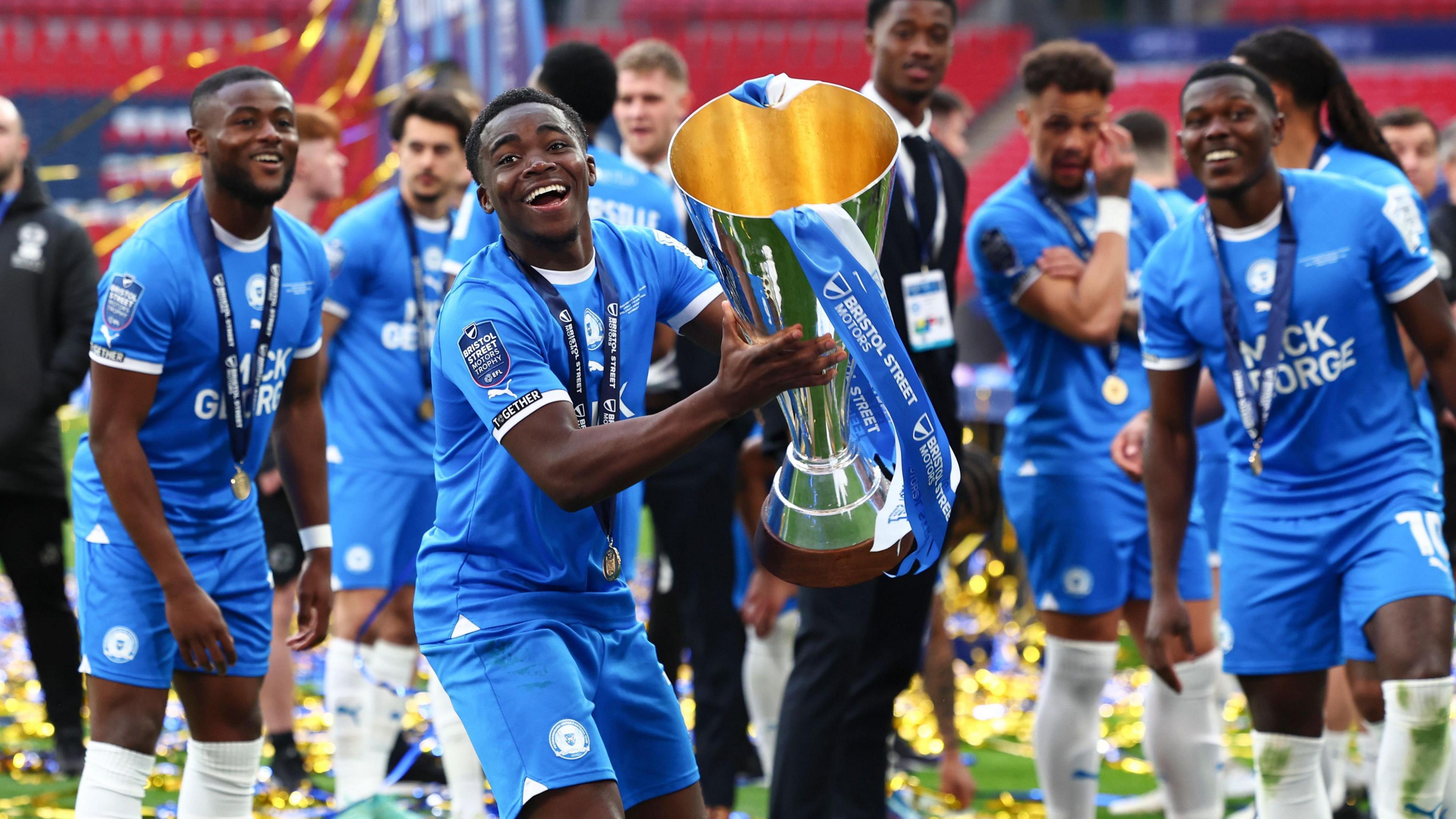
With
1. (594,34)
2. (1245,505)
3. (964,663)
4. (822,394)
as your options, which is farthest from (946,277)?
(594,34)

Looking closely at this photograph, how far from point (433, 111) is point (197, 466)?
2.09m

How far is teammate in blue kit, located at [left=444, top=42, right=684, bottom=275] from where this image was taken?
4895mm

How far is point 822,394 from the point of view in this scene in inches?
101

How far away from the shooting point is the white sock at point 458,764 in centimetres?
446

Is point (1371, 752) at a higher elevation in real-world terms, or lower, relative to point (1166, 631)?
lower

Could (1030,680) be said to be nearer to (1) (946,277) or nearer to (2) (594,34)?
(1) (946,277)

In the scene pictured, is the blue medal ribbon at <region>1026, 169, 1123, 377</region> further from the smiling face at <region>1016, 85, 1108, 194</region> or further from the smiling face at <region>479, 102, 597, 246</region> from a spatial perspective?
the smiling face at <region>479, 102, 597, 246</region>

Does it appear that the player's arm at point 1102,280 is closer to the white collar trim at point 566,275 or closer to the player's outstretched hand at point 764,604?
the player's outstretched hand at point 764,604

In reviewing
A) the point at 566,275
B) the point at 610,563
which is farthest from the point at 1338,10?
the point at 610,563

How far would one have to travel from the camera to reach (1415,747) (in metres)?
3.45

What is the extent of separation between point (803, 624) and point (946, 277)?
3.47ft

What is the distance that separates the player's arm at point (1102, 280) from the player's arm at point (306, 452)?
205cm

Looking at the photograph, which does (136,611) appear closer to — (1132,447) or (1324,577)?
(1132,447)

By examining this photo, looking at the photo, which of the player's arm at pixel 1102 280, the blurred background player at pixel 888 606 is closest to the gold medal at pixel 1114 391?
the player's arm at pixel 1102 280
